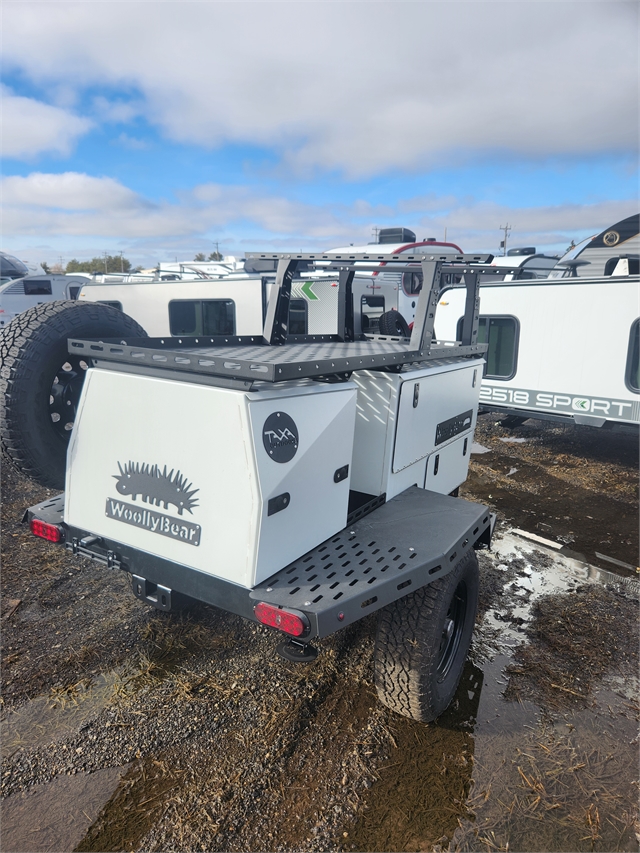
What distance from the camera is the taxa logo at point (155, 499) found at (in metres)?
2.48

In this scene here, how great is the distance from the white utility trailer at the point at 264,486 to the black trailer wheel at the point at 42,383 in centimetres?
1

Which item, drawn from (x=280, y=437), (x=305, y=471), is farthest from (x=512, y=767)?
(x=280, y=437)

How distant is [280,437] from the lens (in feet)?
7.79

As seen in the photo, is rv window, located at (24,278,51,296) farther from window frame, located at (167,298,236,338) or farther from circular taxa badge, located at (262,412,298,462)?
circular taxa badge, located at (262,412,298,462)

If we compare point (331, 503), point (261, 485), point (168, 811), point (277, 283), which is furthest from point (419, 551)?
point (277, 283)

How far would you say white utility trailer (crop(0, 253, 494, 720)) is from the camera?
2.32 m

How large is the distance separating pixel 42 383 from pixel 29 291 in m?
15.1

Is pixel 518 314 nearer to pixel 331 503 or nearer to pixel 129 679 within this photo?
pixel 331 503

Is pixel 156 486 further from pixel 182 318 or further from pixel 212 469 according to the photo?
pixel 182 318

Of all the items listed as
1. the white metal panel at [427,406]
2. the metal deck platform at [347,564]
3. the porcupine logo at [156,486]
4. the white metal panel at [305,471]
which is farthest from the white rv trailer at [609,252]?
the porcupine logo at [156,486]

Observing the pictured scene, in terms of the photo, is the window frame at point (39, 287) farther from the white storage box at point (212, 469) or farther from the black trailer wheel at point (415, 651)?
the black trailer wheel at point (415, 651)

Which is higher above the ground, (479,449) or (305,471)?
(305,471)

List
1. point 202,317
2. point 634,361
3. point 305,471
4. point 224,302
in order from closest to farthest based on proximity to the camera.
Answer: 1. point 305,471
2. point 634,361
3. point 224,302
4. point 202,317

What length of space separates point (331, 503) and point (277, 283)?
202cm
